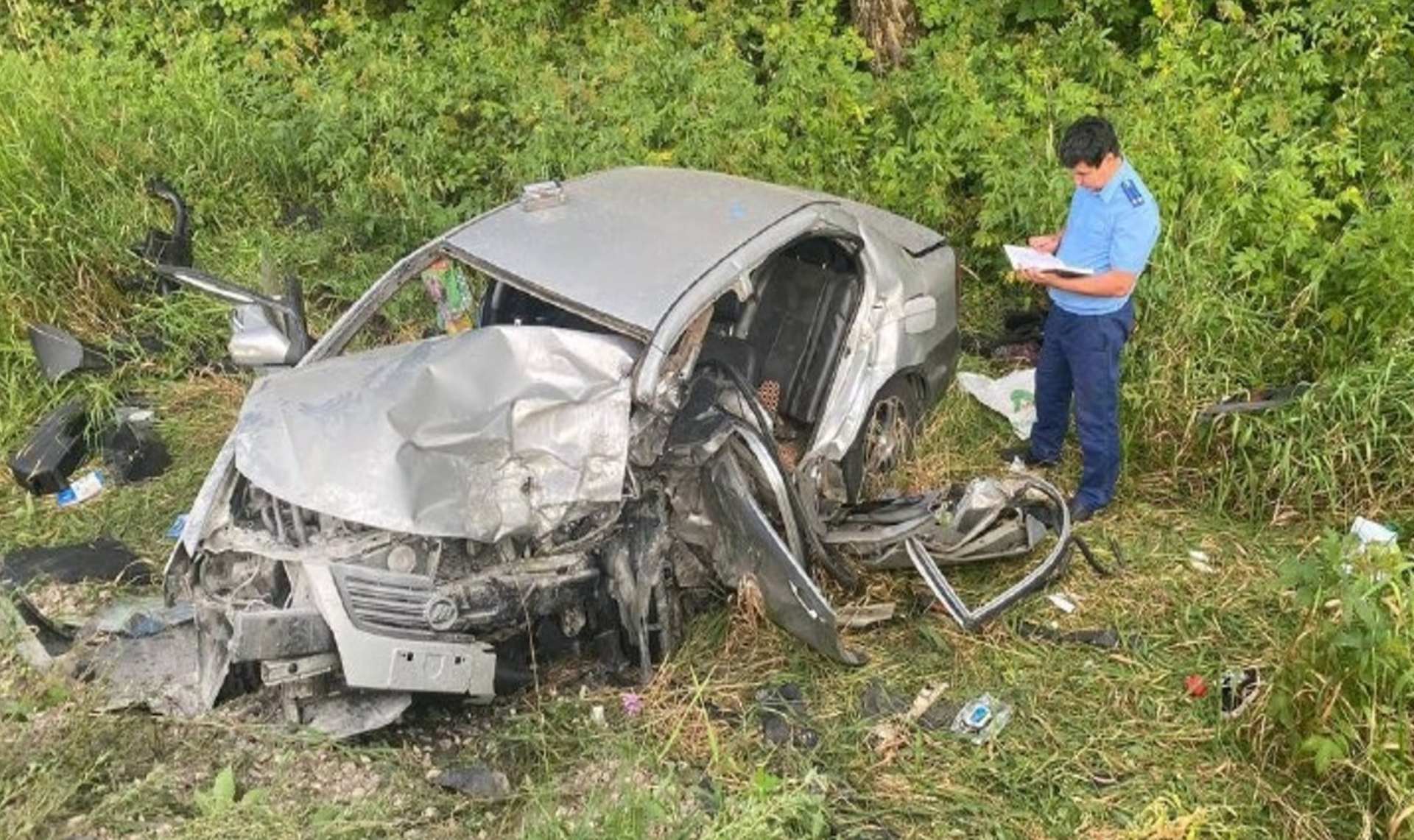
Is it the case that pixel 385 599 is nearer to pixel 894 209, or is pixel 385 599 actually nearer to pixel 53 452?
pixel 53 452

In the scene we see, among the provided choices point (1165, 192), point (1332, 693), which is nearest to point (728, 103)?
point (1165, 192)

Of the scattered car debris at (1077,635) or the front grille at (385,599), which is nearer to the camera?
the front grille at (385,599)

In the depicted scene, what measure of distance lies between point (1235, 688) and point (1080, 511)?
1181 mm

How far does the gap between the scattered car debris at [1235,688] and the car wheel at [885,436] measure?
1.50 metres

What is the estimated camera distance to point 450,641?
12.1 feet

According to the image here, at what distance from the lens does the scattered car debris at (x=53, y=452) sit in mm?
5508

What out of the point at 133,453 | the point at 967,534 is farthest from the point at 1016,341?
the point at 133,453

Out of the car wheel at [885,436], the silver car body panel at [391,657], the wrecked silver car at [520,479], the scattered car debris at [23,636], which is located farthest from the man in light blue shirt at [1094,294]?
the scattered car debris at [23,636]

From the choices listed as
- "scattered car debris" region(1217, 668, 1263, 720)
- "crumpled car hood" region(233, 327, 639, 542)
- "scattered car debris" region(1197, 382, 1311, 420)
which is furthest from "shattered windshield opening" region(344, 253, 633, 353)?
"scattered car debris" region(1197, 382, 1311, 420)

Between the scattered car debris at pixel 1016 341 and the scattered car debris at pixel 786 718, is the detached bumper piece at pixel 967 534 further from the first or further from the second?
the scattered car debris at pixel 1016 341

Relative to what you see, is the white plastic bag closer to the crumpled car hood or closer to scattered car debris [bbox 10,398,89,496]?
the crumpled car hood

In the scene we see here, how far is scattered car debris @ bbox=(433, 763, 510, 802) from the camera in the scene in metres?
3.73

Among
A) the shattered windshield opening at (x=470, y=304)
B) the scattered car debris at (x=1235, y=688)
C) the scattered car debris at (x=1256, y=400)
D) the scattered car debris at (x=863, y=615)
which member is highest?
the shattered windshield opening at (x=470, y=304)

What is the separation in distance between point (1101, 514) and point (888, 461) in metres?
0.95
